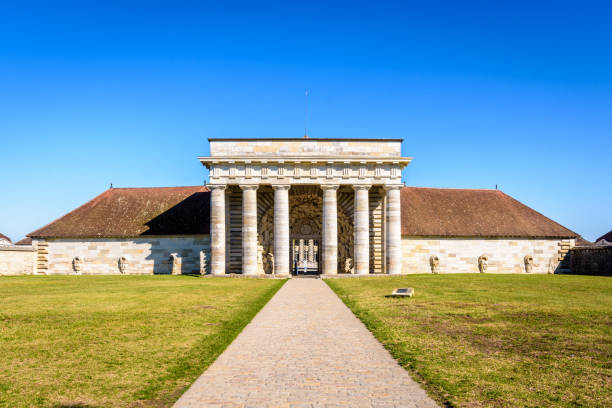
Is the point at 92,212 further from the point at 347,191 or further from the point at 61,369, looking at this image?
the point at 61,369

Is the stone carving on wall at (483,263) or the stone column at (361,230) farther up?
the stone column at (361,230)

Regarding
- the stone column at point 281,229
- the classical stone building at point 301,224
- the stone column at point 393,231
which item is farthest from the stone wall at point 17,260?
the stone column at point 393,231

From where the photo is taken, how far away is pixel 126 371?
698 cm

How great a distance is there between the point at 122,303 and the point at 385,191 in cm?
2217

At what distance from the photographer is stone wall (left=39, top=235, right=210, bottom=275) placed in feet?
121

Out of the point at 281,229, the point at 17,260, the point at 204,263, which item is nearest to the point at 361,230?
the point at 281,229

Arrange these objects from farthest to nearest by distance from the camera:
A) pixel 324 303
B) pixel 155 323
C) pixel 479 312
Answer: pixel 324 303
pixel 479 312
pixel 155 323

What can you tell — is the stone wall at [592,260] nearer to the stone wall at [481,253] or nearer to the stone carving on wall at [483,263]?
the stone wall at [481,253]

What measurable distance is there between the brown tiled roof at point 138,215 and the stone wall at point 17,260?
1.50 m

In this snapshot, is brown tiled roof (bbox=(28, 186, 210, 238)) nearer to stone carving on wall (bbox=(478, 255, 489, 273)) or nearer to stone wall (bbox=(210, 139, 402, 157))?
stone wall (bbox=(210, 139, 402, 157))

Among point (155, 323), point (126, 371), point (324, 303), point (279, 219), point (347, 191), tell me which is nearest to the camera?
point (126, 371)

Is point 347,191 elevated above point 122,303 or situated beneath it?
elevated above

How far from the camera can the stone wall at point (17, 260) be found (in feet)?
114

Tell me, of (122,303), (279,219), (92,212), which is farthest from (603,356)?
(92,212)
